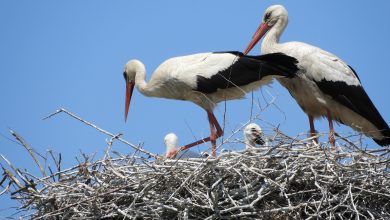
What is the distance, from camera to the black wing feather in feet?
28.9

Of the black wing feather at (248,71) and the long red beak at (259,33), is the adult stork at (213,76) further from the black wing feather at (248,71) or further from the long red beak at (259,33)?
the long red beak at (259,33)

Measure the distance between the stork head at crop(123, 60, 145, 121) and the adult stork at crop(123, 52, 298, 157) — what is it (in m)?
0.47

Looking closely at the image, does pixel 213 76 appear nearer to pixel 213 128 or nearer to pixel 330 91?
pixel 213 128

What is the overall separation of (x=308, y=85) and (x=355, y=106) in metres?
0.53

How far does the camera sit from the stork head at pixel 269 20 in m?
9.89

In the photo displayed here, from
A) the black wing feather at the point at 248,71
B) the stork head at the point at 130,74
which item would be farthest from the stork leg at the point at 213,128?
the stork head at the point at 130,74

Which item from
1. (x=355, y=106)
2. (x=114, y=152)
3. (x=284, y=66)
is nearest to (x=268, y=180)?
(x=114, y=152)

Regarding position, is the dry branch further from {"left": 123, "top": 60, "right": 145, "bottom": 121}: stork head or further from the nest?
{"left": 123, "top": 60, "right": 145, "bottom": 121}: stork head

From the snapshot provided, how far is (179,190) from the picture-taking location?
279 inches

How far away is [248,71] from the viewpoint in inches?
356

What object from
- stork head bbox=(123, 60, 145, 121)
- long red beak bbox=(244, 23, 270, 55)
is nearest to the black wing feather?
long red beak bbox=(244, 23, 270, 55)

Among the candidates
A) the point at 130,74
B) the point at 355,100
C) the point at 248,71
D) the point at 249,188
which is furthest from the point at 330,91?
the point at 249,188

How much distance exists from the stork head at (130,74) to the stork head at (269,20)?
3.84ft

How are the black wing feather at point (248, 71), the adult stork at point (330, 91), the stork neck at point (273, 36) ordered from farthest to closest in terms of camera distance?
the stork neck at point (273, 36) → the adult stork at point (330, 91) → the black wing feather at point (248, 71)
